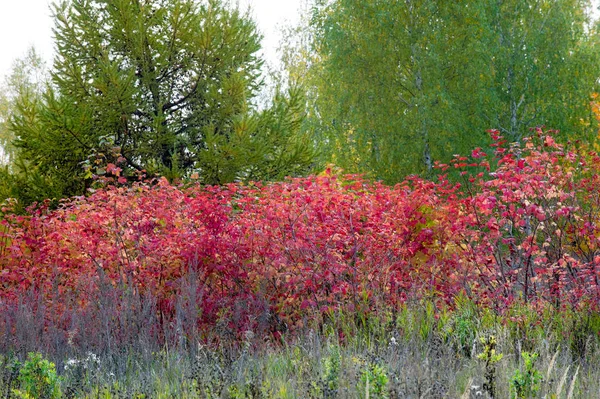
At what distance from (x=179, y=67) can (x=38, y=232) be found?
7.31 meters

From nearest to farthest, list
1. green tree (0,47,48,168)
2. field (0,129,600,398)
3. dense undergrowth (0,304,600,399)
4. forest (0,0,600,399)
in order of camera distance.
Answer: dense undergrowth (0,304,600,399) → field (0,129,600,398) → forest (0,0,600,399) → green tree (0,47,48,168)

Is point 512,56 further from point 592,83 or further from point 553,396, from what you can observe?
point 553,396

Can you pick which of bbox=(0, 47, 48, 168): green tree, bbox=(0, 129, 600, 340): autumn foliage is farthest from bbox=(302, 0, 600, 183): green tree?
bbox=(0, 47, 48, 168): green tree

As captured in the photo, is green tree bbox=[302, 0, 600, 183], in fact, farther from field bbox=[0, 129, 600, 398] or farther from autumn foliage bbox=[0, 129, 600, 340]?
autumn foliage bbox=[0, 129, 600, 340]

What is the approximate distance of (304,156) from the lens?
14.9 meters

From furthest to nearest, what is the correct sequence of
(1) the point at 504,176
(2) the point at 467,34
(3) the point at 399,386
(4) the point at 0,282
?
(2) the point at 467,34
(4) the point at 0,282
(1) the point at 504,176
(3) the point at 399,386

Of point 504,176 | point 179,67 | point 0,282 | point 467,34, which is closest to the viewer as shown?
point 504,176

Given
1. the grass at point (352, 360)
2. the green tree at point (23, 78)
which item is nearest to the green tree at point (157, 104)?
the grass at point (352, 360)

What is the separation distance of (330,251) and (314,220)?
0.57 metres

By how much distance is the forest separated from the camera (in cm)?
467

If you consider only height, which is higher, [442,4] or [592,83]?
[442,4]

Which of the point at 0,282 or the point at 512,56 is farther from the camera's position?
the point at 512,56

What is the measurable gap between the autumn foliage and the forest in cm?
4

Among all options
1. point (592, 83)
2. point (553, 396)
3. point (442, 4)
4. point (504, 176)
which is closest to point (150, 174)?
point (442, 4)
